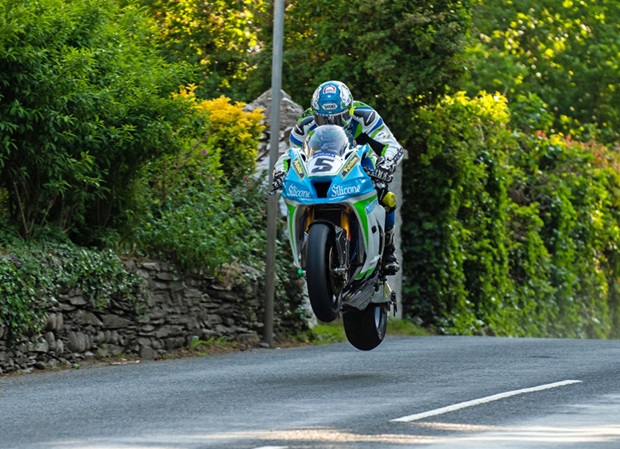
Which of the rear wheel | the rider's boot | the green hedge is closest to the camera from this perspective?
the rear wheel

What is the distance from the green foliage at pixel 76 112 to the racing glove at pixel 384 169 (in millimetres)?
3890

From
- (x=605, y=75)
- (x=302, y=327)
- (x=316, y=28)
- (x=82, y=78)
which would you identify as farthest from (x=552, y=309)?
(x=82, y=78)

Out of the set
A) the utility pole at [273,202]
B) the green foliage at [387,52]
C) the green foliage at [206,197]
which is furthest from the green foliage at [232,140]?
the green foliage at [387,52]

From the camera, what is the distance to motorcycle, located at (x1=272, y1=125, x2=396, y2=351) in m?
11.3

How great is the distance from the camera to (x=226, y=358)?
1568 cm

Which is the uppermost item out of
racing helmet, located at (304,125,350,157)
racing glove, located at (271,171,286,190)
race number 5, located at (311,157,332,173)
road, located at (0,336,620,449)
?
racing helmet, located at (304,125,350,157)

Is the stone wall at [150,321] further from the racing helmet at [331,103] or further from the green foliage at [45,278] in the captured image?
the racing helmet at [331,103]

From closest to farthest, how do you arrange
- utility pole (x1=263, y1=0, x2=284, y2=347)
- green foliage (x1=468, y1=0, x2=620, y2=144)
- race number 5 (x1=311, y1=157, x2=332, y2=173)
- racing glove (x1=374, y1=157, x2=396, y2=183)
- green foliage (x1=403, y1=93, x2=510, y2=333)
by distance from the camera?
1. race number 5 (x1=311, y1=157, x2=332, y2=173)
2. racing glove (x1=374, y1=157, x2=396, y2=183)
3. utility pole (x1=263, y1=0, x2=284, y2=347)
4. green foliage (x1=403, y1=93, x2=510, y2=333)
5. green foliage (x1=468, y1=0, x2=620, y2=144)

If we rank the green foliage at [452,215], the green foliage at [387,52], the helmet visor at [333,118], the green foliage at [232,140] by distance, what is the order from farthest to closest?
the green foliage at [452,215] < the green foliage at [387,52] < the green foliage at [232,140] < the helmet visor at [333,118]

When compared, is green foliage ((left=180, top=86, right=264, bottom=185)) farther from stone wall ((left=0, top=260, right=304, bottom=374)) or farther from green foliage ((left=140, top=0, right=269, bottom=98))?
green foliage ((left=140, top=0, right=269, bottom=98))

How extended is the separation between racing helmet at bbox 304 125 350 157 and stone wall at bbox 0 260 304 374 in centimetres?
384

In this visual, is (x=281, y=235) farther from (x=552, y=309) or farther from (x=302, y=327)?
(x=552, y=309)

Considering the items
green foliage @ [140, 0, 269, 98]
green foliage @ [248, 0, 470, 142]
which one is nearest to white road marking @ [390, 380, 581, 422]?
green foliage @ [248, 0, 470, 142]

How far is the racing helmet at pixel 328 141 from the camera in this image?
1182cm
